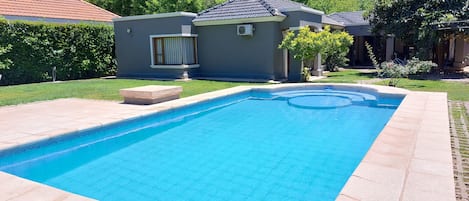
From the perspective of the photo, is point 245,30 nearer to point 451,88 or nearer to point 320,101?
point 320,101

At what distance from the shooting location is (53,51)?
2097 centimetres

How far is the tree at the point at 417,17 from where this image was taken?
1930cm

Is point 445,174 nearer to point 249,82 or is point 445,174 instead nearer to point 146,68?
point 249,82

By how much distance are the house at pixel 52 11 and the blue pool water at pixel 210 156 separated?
18.5 meters

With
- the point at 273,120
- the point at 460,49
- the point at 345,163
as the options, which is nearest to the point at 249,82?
the point at 273,120

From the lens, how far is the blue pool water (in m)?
5.57

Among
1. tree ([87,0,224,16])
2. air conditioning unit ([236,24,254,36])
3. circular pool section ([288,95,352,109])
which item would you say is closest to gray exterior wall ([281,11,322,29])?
air conditioning unit ([236,24,254,36])

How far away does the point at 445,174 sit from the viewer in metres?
4.89

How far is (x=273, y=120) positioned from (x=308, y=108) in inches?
88.7

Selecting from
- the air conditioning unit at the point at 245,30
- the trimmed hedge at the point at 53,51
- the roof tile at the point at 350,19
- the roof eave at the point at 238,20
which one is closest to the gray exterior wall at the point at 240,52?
the roof eave at the point at 238,20

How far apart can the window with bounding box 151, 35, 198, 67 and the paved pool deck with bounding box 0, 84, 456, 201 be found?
27.5ft

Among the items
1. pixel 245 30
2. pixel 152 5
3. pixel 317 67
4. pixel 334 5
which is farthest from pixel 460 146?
pixel 334 5

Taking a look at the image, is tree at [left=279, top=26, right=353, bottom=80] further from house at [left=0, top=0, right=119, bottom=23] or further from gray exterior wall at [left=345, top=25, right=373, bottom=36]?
house at [left=0, top=0, right=119, bottom=23]

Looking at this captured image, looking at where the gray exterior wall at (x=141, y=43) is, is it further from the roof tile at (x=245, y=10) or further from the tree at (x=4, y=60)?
the tree at (x=4, y=60)
